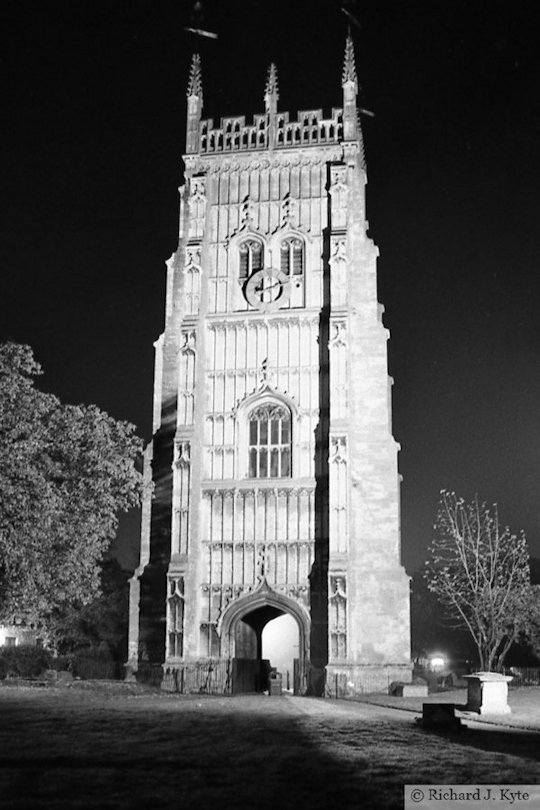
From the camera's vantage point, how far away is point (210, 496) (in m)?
41.3

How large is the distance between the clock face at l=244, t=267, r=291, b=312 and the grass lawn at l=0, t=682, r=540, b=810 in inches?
940

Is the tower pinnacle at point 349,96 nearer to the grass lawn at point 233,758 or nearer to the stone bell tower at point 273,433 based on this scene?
the stone bell tower at point 273,433

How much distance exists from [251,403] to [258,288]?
5.41 m

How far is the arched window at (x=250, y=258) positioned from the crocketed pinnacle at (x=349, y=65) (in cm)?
934

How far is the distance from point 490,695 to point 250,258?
26.0 meters

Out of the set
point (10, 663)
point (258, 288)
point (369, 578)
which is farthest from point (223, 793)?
point (10, 663)

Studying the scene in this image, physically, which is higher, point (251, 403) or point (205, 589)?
point (251, 403)

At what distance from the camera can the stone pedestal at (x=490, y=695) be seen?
75.3ft

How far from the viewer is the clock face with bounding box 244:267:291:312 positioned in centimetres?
Result: 4316

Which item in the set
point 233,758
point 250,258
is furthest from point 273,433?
point 233,758

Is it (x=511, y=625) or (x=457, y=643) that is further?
(x=457, y=643)

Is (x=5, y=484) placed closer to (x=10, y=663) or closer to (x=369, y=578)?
(x=369, y=578)

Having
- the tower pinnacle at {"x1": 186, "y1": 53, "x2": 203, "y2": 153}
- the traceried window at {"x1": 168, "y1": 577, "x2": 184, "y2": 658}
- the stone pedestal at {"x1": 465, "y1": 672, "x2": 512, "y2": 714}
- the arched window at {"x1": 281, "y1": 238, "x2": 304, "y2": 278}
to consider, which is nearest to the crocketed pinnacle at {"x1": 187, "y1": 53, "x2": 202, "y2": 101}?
the tower pinnacle at {"x1": 186, "y1": 53, "x2": 203, "y2": 153}

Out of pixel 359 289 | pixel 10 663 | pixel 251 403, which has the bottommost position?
pixel 10 663
